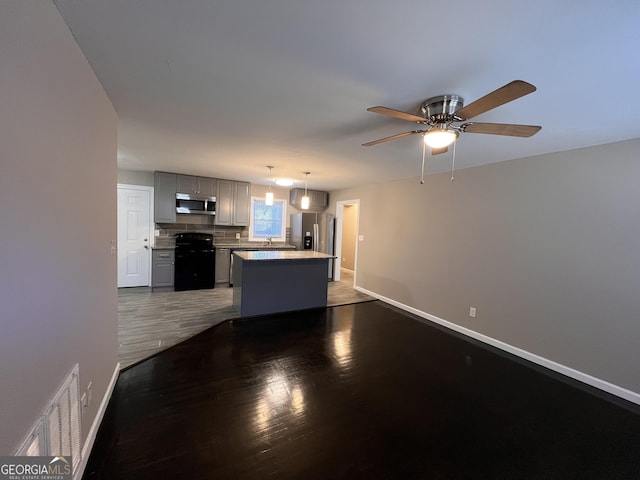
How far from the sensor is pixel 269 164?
154 inches

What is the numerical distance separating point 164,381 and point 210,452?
965 millimetres

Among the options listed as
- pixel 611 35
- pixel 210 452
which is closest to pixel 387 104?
pixel 611 35

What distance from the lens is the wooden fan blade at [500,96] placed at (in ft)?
3.84

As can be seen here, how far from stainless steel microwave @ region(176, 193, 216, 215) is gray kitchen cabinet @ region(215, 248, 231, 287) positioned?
0.85 m

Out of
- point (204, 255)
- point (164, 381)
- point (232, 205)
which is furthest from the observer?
point (232, 205)

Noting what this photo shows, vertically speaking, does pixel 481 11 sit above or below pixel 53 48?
above

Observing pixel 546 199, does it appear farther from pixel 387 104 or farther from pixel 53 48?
pixel 53 48

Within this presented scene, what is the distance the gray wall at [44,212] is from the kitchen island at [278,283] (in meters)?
2.16

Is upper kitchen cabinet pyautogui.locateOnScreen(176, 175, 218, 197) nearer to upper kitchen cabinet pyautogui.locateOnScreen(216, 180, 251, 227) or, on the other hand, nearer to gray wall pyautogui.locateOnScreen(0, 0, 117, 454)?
upper kitchen cabinet pyautogui.locateOnScreen(216, 180, 251, 227)

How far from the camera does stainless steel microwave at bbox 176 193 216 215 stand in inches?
202

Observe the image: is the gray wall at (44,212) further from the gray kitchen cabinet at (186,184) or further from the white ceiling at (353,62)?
the gray kitchen cabinet at (186,184)

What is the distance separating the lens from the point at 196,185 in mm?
5219

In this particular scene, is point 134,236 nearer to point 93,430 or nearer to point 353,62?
point 93,430

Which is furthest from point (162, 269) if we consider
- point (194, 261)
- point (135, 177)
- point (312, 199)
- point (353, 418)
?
point (353, 418)
